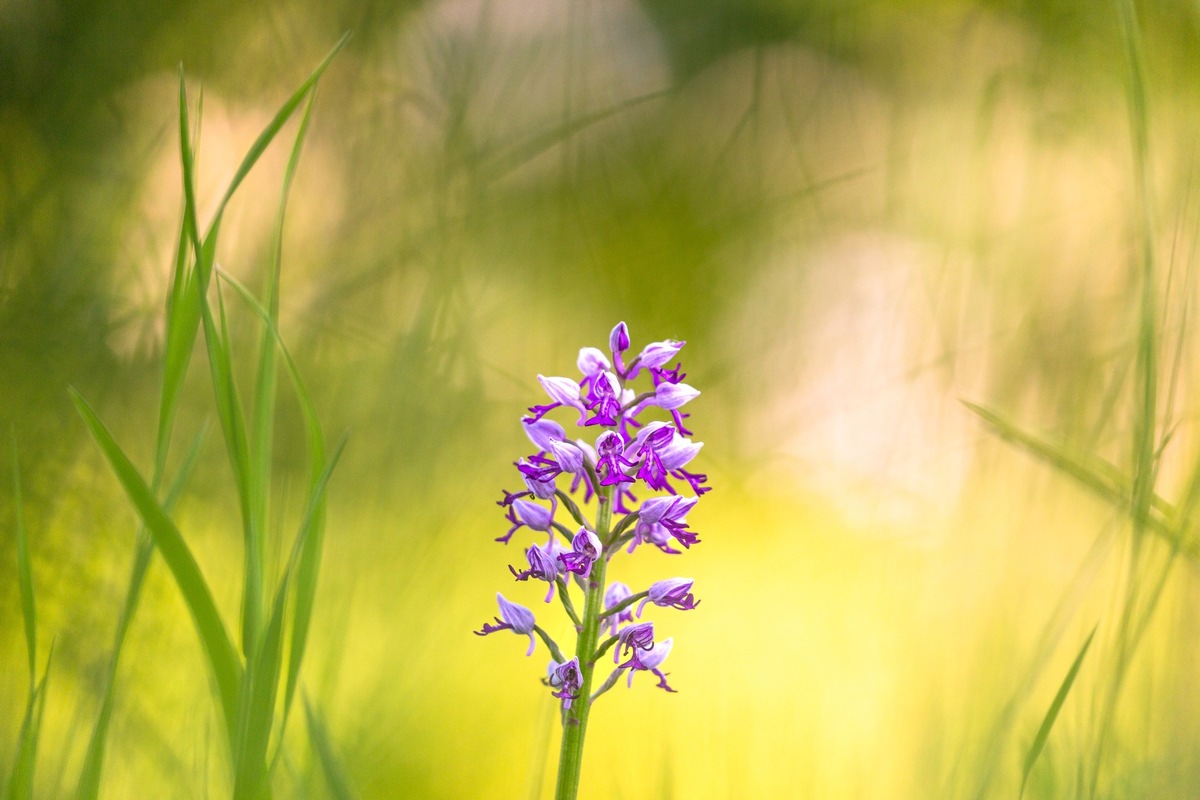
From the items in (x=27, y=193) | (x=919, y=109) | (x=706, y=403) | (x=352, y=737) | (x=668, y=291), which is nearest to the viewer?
(x=352, y=737)

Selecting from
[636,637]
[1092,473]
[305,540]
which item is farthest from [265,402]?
[1092,473]

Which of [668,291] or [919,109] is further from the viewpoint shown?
[668,291]

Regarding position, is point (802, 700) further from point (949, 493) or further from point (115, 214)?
point (115, 214)

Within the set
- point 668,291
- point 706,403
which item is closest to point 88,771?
point 706,403

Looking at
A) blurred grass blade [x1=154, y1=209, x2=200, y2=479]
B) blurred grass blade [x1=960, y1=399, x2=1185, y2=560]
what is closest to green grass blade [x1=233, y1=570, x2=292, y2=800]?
blurred grass blade [x1=154, y1=209, x2=200, y2=479]

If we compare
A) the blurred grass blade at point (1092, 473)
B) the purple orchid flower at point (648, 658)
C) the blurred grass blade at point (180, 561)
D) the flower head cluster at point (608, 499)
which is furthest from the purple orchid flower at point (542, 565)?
the blurred grass blade at point (1092, 473)

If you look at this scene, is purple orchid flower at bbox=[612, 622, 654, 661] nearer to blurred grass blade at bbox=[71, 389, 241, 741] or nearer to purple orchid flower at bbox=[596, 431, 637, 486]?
purple orchid flower at bbox=[596, 431, 637, 486]

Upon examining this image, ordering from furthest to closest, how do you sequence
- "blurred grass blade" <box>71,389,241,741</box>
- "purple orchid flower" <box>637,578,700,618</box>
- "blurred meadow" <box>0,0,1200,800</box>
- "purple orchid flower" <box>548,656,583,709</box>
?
"blurred meadow" <box>0,0,1200,800</box>, "purple orchid flower" <box>637,578,700,618</box>, "purple orchid flower" <box>548,656,583,709</box>, "blurred grass blade" <box>71,389,241,741</box>
